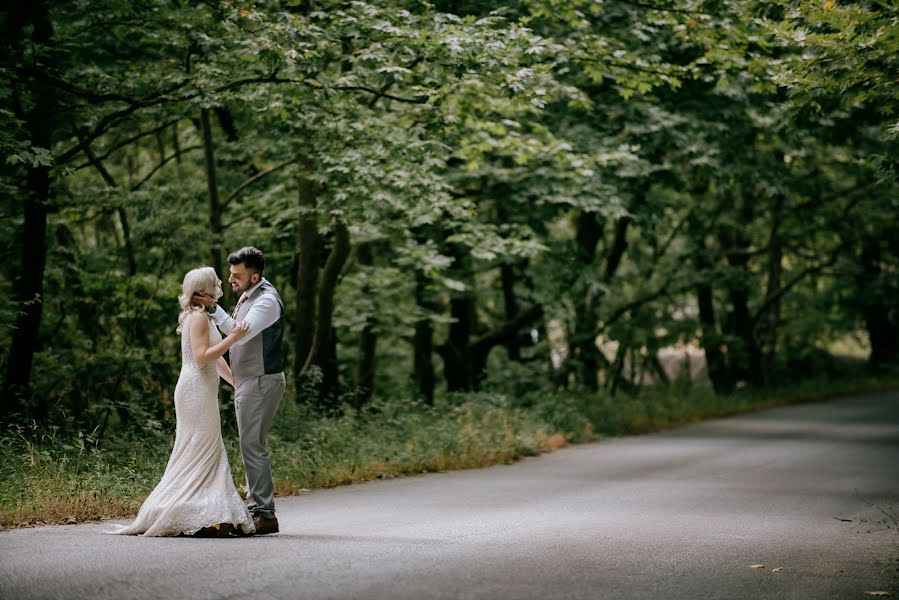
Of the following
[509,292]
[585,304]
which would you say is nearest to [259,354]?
[585,304]

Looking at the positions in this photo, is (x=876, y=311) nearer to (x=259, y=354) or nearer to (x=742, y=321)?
(x=742, y=321)

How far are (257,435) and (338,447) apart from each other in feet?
16.2

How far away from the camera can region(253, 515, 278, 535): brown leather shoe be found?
301 inches

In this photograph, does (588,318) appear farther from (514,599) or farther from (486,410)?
(514,599)

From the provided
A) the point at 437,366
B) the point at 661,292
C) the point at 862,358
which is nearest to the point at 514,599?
the point at 661,292

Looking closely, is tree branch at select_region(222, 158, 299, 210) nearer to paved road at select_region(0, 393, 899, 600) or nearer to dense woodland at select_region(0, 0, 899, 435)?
dense woodland at select_region(0, 0, 899, 435)

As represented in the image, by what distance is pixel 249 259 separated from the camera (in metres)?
7.82

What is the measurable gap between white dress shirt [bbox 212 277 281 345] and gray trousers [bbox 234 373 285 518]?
1.30 feet

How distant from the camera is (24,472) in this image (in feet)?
30.6

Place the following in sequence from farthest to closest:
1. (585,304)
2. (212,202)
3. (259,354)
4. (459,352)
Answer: (459,352)
(585,304)
(212,202)
(259,354)

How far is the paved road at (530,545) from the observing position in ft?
19.1

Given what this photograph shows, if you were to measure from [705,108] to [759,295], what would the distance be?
18.2 metres

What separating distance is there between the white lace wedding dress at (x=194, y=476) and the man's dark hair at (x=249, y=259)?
0.53m

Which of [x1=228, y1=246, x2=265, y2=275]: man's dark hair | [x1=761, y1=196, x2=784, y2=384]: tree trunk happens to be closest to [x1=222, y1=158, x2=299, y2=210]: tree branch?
[x1=228, y1=246, x2=265, y2=275]: man's dark hair
